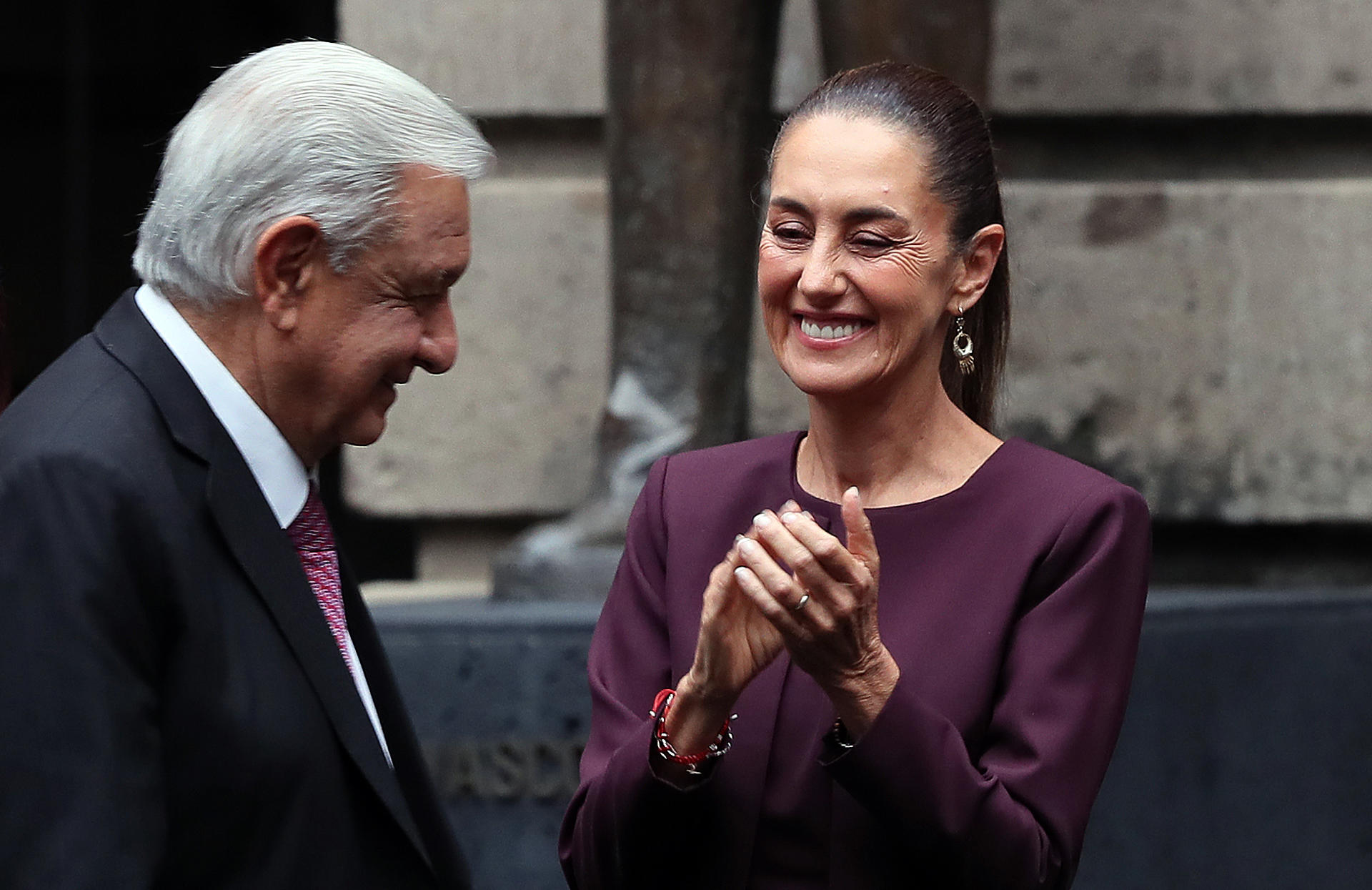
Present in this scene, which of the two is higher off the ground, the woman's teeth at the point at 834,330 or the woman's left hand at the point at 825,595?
the woman's teeth at the point at 834,330

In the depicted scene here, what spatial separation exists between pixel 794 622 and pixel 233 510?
54 centimetres

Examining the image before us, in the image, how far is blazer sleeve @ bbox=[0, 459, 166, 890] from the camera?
161cm

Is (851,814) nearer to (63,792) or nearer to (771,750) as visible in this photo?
(771,750)

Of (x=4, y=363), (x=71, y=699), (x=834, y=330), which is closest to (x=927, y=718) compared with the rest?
(x=834, y=330)

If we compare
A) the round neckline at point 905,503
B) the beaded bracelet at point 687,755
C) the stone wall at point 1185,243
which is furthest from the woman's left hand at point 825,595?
the stone wall at point 1185,243

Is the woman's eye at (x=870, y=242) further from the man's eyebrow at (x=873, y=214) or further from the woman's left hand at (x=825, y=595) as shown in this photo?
the woman's left hand at (x=825, y=595)

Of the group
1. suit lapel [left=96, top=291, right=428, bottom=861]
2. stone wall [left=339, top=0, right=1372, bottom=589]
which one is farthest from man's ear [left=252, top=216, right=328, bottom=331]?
stone wall [left=339, top=0, right=1372, bottom=589]

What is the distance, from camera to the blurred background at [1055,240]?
4.33 m

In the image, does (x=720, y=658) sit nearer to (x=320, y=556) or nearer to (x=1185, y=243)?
(x=320, y=556)

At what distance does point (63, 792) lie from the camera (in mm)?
1615

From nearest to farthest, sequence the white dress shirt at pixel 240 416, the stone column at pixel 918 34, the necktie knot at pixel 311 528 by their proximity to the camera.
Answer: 1. the white dress shirt at pixel 240 416
2. the necktie knot at pixel 311 528
3. the stone column at pixel 918 34

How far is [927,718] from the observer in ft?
6.11

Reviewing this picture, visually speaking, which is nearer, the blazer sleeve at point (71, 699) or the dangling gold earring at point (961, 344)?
the blazer sleeve at point (71, 699)

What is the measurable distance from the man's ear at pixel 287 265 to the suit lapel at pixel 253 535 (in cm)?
11
